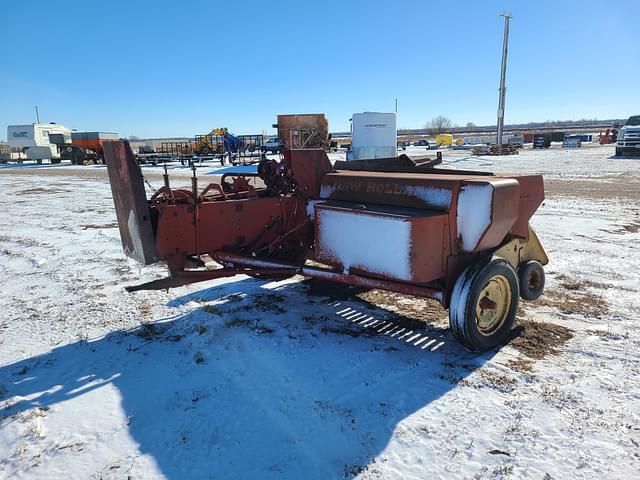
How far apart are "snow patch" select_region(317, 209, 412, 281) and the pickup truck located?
28.8 meters

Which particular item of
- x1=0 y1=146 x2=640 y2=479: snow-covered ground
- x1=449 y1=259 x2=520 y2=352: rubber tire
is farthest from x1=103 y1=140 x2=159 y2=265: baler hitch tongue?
x1=449 y1=259 x2=520 y2=352: rubber tire

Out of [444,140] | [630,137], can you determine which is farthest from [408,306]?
[444,140]

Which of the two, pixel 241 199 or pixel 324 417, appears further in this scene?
pixel 241 199

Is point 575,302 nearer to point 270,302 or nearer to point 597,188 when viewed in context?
point 270,302

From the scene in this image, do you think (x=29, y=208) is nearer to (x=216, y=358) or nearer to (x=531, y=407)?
(x=216, y=358)

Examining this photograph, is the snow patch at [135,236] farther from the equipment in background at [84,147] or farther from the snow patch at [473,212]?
the equipment in background at [84,147]

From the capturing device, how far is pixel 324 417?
112 inches

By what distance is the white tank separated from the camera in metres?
20.9

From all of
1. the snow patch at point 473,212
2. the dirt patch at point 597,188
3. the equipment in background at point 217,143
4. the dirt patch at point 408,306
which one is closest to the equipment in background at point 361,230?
the snow patch at point 473,212

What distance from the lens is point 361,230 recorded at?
3.70 meters

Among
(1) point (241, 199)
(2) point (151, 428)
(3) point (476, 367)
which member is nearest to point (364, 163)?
(1) point (241, 199)

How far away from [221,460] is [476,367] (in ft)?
6.36

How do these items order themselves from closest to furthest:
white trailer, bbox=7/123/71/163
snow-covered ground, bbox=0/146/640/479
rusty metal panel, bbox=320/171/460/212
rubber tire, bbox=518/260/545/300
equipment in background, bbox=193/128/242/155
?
snow-covered ground, bbox=0/146/640/479
rusty metal panel, bbox=320/171/460/212
rubber tire, bbox=518/260/545/300
equipment in background, bbox=193/128/242/155
white trailer, bbox=7/123/71/163

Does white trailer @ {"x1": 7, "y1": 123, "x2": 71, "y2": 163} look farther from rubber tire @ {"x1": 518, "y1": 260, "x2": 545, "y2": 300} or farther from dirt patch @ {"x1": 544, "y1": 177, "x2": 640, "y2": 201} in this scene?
rubber tire @ {"x1": 518, "y1": 260, "x2": 545, "y2": 300}
